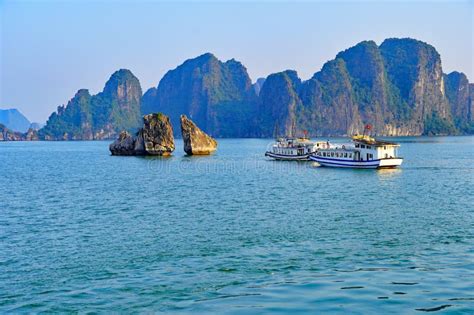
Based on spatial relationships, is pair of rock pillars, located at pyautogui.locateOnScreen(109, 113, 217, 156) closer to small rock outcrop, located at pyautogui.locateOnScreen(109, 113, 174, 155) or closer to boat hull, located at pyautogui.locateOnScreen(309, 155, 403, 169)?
small rock outcrop, located at pyautogui.locateOnScreen(109, 113, 174, 155)

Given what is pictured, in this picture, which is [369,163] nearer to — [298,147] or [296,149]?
[296,149]

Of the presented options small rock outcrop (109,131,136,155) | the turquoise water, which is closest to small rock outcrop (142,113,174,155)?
small rock outcrop (109,131,136,155)

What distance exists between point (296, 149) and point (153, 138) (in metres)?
29.7

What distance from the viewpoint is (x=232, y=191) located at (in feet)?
179

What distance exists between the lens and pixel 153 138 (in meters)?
117

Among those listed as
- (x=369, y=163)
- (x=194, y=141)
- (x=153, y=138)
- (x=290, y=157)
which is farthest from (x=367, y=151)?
(x=153, y=138)

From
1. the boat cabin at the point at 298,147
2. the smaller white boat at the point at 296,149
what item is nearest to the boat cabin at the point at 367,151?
the smaller white boat at the point at 296,149

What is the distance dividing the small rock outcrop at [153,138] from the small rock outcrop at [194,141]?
10.7 feet

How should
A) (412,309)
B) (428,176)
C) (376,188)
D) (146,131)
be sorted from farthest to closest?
(146,131) < (428,176) < (376,188) < (412,309)

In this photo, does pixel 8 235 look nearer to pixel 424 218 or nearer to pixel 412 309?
pixel 412 309

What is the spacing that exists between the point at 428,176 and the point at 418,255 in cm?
4789

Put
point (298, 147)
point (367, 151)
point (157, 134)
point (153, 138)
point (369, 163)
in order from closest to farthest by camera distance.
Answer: point (369, 163) < point (367, 151) < point (298, 147) < point (157, 134) < point (153, 138)

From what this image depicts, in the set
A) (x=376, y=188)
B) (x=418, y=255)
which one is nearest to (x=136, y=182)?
(x=376, y=188)

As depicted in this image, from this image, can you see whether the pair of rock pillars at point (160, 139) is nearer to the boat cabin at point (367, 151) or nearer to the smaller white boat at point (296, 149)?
the smaller white boat at point (296, 149)
